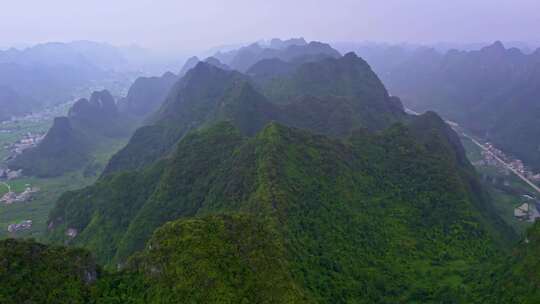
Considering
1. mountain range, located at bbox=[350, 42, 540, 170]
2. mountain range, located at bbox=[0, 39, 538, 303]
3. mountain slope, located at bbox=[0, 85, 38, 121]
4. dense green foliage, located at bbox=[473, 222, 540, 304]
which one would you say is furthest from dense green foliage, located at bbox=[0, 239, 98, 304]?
mountain slope, located at bbox=[0, 85, 38, 121]

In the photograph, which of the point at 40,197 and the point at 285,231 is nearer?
the point at 285,231

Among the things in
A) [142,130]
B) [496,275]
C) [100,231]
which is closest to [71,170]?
[142,130]

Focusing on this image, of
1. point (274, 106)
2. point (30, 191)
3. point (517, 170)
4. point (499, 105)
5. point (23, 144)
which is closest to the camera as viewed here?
point (274, 106)

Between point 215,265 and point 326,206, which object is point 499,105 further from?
point 215,265

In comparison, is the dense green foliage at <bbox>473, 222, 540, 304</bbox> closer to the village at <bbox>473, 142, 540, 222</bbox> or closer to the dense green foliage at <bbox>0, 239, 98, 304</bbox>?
the dense green foliage at <bbox>0, 239, 98, 304</bbox>

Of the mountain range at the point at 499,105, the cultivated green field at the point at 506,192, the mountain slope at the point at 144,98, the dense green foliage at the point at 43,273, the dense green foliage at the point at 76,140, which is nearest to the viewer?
the dense green foliage at the point at 43,273

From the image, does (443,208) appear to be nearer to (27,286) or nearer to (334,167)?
(334,167)

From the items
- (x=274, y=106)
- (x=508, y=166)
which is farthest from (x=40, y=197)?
(x=508, y=166)

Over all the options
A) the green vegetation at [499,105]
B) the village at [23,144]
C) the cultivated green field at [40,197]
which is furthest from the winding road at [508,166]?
the village at [23,144]

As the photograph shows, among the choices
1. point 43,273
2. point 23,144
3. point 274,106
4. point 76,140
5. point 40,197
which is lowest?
point 40,197

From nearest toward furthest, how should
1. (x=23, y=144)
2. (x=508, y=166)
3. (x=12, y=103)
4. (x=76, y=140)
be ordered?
(x=508, y=166) → (x=76, y=140) → (x=23, y=144) → (x=12, y=103)

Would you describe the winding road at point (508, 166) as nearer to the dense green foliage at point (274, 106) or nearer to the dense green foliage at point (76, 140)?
the dense green foliage at point (274, 106)
